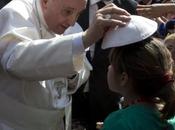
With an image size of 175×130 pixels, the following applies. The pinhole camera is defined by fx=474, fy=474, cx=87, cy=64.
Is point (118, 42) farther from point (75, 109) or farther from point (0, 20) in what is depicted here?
point (75, 109)

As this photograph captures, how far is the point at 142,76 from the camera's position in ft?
5.10

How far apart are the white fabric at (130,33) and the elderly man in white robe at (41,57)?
23 millimetres

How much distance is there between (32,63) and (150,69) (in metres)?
0.43

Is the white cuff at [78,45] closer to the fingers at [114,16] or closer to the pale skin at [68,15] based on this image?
the pale skin at [68,15]

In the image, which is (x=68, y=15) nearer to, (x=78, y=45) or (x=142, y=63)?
(x=78, y=45)

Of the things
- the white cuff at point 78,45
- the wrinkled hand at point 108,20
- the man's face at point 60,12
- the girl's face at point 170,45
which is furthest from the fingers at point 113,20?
the girl's face at point 170,45

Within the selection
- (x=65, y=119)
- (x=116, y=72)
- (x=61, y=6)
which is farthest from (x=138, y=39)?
(x=65, y=119)

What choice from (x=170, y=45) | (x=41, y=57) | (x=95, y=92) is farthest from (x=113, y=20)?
(x=95, y=92)

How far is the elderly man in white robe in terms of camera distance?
5.43 ft

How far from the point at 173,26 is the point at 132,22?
2.83m

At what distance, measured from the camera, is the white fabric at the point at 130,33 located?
148cm

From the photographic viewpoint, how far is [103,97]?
3012 millimetres

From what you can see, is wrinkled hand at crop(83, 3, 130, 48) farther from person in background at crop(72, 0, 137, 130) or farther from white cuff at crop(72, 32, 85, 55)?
person in background at crop(72, 0, 137, 130)

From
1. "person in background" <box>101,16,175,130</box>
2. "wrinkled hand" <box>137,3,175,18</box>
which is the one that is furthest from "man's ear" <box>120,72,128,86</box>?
"wrinkled hand" <box>137,3,175,18</box>
